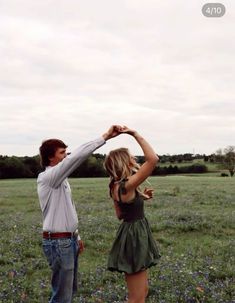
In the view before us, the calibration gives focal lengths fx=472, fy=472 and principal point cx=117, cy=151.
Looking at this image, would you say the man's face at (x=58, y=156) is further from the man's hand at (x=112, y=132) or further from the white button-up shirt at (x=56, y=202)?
the man's hand at (x=112, y=132)

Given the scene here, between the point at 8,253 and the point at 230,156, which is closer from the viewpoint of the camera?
the point at 8,253

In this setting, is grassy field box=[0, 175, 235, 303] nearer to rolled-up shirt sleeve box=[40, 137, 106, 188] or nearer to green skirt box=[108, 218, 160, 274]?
green skirt box=[108, 218, 160, 274]

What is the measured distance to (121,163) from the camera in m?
6.48

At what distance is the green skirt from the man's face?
1309 millimetres

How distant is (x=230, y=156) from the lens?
13188 cm

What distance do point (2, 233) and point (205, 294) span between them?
28.2 feet

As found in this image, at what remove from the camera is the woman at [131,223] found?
6441 mm

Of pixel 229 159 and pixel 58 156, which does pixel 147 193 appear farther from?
pixel 229 159

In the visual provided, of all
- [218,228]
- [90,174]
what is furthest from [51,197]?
[90,174]

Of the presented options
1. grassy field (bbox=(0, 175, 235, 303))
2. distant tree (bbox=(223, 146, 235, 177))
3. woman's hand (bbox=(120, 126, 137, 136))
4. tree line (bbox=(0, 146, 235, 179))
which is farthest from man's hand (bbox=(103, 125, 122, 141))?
distant tree (bbox=(223, 146, 235, 177))

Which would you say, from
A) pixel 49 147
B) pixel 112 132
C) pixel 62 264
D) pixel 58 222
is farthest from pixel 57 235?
pixel 112 132

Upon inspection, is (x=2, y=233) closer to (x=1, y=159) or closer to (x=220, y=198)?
(x=220, y=198)

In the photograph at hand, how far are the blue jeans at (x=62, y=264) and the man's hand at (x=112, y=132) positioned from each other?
61.3 inches

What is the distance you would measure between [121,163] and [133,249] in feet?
4.06
